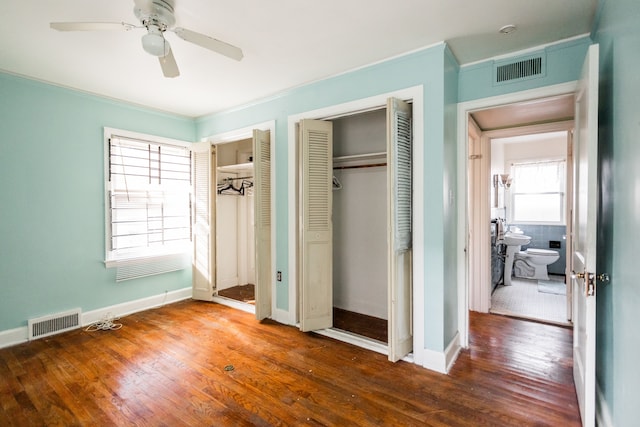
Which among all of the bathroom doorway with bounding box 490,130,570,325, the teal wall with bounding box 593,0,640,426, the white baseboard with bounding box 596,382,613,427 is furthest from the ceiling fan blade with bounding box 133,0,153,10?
the bathroom doorway with bounding box 490,130,570,325

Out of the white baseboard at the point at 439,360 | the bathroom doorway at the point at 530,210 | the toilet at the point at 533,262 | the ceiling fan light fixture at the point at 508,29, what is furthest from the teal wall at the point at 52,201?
the toilet at the point at 533,262

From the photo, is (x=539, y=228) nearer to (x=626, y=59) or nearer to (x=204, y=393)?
(x=626, y=59)

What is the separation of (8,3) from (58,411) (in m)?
2.64

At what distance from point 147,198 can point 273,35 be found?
2.79 m

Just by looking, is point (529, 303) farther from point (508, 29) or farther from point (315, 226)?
point (508, 29)

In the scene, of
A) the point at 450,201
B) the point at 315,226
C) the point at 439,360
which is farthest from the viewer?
the point at 315,226

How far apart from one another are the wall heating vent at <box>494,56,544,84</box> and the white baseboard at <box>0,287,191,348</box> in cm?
454

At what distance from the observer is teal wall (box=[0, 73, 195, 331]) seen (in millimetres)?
2992

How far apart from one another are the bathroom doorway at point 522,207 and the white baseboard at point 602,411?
1.89 m

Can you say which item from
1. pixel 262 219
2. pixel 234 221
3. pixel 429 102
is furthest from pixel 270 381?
pixel 234 221

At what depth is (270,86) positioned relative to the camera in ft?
11.1

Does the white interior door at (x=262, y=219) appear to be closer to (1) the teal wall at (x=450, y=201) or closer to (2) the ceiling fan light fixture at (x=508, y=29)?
(1) the teal wall at (x=450, y=201)

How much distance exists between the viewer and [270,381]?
92.4 inches

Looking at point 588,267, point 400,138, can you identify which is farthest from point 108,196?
point 588,267
